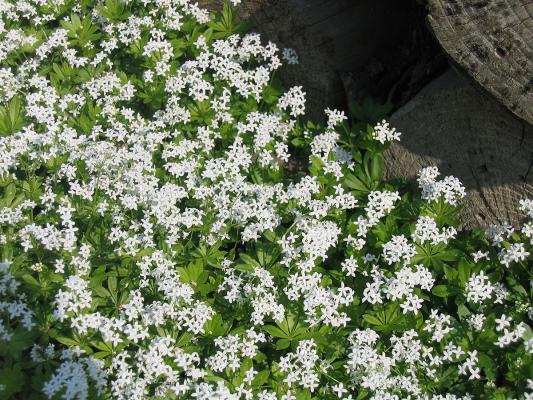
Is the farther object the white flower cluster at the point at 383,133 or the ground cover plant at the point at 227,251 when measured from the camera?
the white flower cluster at the point at 383,133

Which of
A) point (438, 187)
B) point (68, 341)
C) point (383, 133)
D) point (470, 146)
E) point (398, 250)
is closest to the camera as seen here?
point (68, 341)

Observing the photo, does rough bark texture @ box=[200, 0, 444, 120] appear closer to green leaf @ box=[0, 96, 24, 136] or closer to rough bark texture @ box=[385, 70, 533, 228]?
rough bark texture @ box=[385, 70, 533, 228]

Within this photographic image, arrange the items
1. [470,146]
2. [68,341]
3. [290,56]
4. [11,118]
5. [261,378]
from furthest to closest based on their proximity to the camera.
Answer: [290,56] < [11,118] < [470,146] < [68,341] < [261,378]

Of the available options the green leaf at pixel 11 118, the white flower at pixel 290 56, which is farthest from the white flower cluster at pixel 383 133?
A: the green leaf at pixel 11 118

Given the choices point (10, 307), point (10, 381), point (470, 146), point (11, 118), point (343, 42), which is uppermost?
point (343, 42)

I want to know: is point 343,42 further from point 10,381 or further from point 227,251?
point 10,381

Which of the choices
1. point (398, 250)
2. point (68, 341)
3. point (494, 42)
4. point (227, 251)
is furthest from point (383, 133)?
point (68, 341)

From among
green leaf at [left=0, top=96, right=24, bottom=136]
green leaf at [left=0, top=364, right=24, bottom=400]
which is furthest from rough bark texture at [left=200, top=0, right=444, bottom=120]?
green leaf at [left=0, top=364, right=24, bottom=400]

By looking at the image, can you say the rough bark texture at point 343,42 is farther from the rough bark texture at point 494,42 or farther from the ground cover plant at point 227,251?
the rough bark texture at point 494,42
